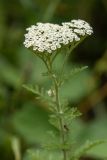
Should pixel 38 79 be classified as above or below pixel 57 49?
above

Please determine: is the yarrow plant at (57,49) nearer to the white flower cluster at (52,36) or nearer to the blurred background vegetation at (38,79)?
the white flower cluster at (52,36)

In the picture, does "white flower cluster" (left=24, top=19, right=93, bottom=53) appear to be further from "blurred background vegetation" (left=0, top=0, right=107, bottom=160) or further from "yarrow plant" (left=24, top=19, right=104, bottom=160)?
"blurred background vegetation" (left=0, top=0, right=107, bottom=160)

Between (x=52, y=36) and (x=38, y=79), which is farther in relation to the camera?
(x=38, y=79)

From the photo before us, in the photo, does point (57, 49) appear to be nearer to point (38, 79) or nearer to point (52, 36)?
point (52, 36)

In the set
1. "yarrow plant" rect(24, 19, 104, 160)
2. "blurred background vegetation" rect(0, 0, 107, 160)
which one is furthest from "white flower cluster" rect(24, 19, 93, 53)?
"blurred background vegetation" rect(0, 0, 107, 160)

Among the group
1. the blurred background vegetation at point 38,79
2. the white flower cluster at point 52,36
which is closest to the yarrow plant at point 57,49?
the white flower cluster at point 52,36

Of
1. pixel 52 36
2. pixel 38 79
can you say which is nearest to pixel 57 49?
pixel 52 36
